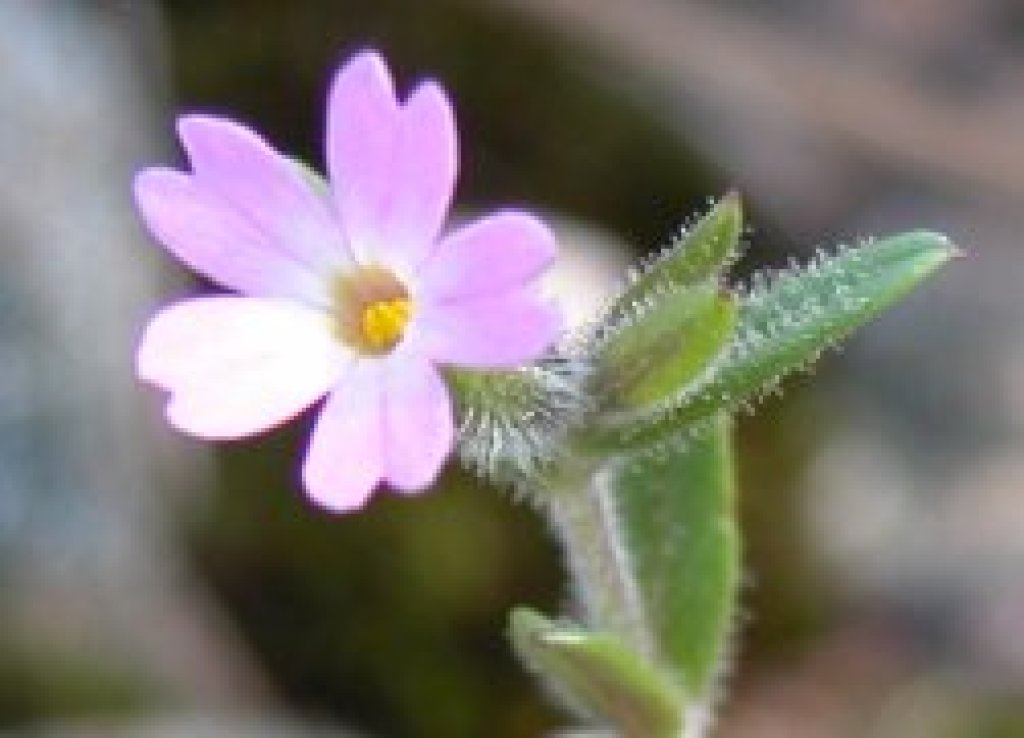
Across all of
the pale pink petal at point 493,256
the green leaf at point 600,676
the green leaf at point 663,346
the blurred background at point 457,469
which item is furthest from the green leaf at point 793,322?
the blurred background at point 457,469

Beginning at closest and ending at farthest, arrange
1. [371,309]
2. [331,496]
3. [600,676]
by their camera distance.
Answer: [331,496] < [371,309] < [600,676]

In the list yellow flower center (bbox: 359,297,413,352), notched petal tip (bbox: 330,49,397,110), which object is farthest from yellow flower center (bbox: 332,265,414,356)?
notched petal tip (bbox: 330,49,397,110)

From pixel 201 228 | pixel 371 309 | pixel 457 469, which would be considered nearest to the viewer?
pixel 201 228

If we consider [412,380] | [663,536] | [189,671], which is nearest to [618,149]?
[189,671]

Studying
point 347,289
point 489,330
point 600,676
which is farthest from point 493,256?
point 600,676

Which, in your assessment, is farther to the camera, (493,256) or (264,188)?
(264,188)

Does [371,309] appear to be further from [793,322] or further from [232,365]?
[793,322]

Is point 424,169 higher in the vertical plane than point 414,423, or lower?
higher

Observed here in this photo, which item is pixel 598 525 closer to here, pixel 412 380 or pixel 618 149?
pixel 412 380
